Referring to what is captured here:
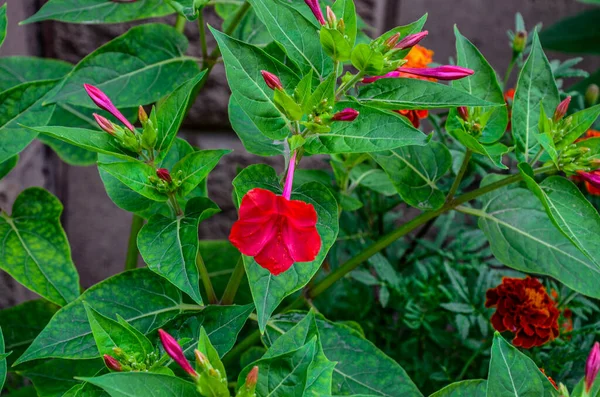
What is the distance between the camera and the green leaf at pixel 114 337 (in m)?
0.54

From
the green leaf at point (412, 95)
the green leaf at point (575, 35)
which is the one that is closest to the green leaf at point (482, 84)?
the green leaf at point (412, 95)

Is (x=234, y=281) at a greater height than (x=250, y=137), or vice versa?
(x=250, y=137)

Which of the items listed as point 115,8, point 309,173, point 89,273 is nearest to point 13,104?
point 115,8

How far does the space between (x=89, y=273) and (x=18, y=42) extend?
20.4 inches

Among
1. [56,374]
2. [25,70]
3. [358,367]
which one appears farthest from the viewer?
[25,70]

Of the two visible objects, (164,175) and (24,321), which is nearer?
(164,175)

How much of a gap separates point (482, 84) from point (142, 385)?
46cm

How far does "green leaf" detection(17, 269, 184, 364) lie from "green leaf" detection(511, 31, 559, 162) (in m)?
0.39

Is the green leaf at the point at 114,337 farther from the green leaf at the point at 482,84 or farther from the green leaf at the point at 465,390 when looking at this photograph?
the green leaf at the point at 482,84

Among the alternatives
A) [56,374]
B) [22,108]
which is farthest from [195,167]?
[56,374]

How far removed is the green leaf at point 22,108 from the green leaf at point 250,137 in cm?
21

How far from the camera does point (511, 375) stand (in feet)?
1.78

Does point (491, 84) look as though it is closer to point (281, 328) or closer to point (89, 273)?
point (281, 328)

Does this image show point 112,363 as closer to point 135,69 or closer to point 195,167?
point 195,167
